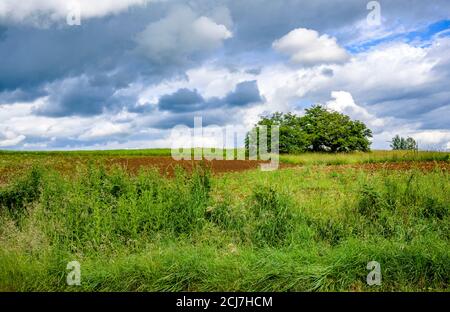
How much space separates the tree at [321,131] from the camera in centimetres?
4266

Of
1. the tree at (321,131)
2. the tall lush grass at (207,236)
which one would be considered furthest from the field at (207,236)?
the tree at (321,131)

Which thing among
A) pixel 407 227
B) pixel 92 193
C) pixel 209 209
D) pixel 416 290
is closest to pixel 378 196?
pixel 407 227

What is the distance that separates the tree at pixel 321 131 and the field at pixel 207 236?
112 ft

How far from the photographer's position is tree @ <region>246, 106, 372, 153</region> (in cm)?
4266

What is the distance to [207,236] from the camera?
21.0 feet

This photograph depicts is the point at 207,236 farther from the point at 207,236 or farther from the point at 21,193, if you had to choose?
the point at 21,193

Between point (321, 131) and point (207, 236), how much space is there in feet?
133

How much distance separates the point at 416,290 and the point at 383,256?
1.80 ft

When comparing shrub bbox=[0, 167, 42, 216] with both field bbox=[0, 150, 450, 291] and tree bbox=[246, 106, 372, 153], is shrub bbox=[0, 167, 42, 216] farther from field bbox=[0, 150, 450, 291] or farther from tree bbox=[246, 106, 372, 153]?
tree bbox=[246, 106, 372, 153]

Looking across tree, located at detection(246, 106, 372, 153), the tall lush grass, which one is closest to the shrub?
the tall lush grass

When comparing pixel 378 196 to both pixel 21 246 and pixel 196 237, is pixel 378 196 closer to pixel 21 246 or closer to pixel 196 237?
pixel 196 237

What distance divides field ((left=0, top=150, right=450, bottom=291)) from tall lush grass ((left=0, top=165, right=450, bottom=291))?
2 centimetres

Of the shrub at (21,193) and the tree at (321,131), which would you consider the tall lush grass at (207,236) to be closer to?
the shrub at (21,193)

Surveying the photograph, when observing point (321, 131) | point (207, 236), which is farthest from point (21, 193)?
point (321, 131)
